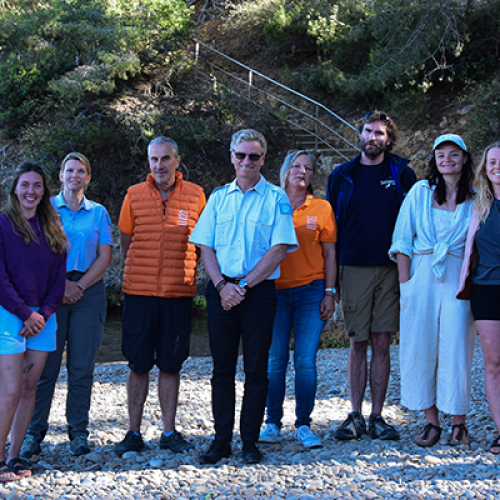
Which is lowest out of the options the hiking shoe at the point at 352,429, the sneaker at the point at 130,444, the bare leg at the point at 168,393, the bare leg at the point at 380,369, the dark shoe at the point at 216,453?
the sneaker at the point at 130,444

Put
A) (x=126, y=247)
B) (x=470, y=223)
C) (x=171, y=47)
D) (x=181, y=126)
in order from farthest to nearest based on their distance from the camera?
(x=171, y=47) < (x=181, y=126) < (x=126, y=247) < (x=470, y=223)

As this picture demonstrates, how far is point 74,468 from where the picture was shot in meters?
4.11

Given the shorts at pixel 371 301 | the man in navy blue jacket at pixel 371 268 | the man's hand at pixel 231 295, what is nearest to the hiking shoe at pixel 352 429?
the man in navy blue jacket at pixel 371 268

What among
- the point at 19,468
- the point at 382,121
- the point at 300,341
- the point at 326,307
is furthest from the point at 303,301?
the point at 19,468

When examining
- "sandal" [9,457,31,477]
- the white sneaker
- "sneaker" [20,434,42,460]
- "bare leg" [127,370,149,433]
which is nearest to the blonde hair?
the white sneaker

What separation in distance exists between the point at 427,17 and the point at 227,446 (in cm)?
1575

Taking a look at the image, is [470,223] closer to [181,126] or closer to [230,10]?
[181,126]

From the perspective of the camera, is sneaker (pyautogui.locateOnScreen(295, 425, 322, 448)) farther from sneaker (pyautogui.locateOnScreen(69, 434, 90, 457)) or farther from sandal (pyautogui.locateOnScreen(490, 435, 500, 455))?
sneaker (pyautogui.locateOnScreen(69, 434, 90, 457))

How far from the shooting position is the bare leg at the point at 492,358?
4.08 metres

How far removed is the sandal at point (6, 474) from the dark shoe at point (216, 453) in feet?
4.00

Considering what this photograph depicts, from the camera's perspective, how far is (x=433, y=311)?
433 cm

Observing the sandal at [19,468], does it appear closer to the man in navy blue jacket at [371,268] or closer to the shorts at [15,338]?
the shorts at [15,338]

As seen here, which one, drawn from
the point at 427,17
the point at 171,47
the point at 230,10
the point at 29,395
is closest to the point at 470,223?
the point at 29,395

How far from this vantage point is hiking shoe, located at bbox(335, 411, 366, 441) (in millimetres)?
4516
